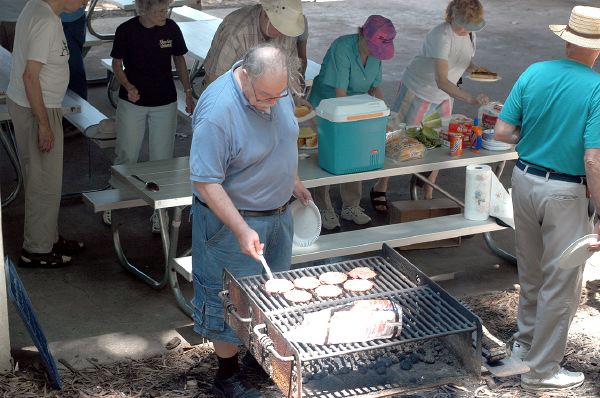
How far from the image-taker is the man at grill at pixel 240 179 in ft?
13.1

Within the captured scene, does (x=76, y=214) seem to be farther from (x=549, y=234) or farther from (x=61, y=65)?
(x=549, y=234)

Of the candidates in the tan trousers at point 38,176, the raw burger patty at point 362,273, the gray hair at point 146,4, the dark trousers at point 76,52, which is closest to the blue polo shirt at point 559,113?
the raw burger patty at point 362,273

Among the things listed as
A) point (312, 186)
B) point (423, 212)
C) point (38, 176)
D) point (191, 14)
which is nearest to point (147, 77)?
point (38, 176)

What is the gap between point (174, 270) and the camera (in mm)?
5719

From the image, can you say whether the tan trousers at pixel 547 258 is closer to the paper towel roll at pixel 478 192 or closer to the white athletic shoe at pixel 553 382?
the white athletic shoe at pixel 553 382

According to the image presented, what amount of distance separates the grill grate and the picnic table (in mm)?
1214

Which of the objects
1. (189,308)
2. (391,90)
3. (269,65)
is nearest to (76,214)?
(189,308)

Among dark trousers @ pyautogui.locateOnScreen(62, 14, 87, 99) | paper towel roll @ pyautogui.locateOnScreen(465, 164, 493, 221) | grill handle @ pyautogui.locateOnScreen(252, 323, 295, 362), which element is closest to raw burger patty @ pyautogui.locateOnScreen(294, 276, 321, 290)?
grill handle @ pyautogui.locateOnScreen(252, 323, 295, 362)

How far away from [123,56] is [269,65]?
9.26 ft

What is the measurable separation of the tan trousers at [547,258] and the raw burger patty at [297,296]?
135 cm

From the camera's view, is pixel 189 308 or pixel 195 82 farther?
pixel 195 82

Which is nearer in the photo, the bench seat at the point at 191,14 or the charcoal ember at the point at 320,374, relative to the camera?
the charcoal ember at the point at 320,374

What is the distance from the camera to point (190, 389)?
16.1 feet

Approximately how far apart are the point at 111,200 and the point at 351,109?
1.63 metres
